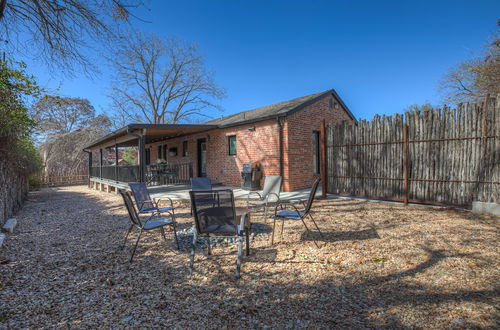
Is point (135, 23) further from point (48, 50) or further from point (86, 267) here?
point (86, 267)

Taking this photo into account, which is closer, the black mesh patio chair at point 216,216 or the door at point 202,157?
the black mesh patio chair at point 216,216

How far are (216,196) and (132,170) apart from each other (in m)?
8.24

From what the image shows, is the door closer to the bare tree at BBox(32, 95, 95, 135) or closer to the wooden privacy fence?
the wooden privacy fence

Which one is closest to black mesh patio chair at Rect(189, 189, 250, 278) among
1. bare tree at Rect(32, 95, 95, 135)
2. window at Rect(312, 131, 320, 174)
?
window at Rect(312, 131, 320, 174)

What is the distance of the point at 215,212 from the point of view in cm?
322

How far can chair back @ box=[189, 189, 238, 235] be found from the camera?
10.2 feet

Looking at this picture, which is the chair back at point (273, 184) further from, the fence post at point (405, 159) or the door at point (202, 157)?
the door at point (202, 157)

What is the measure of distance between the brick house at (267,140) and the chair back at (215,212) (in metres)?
6.51

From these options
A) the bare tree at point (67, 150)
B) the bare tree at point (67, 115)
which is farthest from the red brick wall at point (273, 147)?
the bare tree at point (67, 115)

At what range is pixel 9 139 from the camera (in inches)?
249

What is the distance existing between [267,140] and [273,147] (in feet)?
1.46

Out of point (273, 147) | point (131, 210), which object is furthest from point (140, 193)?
point (273, 147)

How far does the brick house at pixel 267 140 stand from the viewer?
9.59 metres

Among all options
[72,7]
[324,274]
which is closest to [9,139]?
[72,7]
